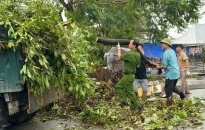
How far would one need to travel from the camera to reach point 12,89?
5.66 meters

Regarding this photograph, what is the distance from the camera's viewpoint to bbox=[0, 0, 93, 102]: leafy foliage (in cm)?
556

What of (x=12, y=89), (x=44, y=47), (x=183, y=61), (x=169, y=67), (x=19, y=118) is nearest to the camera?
(x=12, y=89)

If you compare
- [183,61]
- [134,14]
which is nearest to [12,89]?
[183,61]

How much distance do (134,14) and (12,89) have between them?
10.6m

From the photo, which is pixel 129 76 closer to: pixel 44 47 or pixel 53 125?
pixel 53 125

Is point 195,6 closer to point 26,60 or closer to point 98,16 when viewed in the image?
point 98,16

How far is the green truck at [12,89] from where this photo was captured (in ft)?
18.4

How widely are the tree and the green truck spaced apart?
22.2ft

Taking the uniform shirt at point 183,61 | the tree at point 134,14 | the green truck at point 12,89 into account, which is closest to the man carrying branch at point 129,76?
the green truck at point 12,89

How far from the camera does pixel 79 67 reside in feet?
20.3

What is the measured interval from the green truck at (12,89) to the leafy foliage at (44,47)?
13 centimetres

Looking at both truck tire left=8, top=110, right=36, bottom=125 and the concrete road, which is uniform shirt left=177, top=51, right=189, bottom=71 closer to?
the concrete road

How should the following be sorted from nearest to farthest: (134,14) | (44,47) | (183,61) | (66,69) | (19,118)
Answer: (44,47) < (66,69) < (19,118) < (183,61) < (134,14)

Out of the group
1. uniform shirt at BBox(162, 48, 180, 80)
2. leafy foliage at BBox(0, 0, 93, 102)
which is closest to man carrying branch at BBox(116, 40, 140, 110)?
uniform shirt at BBox(162, 48, 180, 80)
